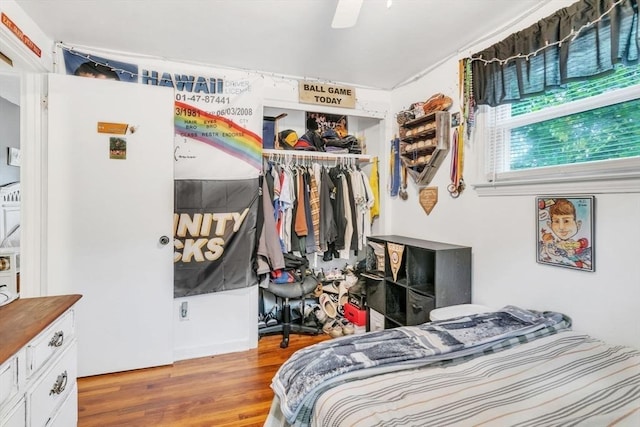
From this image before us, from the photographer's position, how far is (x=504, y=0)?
5.99 feet

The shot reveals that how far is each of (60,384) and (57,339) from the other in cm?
19

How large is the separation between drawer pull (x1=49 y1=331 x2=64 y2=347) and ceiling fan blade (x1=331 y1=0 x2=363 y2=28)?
1.79m

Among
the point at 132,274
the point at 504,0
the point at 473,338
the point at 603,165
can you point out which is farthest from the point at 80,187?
the point at 603,165

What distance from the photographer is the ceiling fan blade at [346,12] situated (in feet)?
4.57

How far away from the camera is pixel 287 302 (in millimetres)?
2916

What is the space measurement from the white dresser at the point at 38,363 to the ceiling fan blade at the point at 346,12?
5.60 feet

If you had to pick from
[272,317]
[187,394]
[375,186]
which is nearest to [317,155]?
[375,186]

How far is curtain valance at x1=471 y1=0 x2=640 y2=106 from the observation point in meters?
1.42

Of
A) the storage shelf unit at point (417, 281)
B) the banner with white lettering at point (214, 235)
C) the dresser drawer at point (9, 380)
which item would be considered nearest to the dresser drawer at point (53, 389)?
the dresser drawer at point (9, 380)

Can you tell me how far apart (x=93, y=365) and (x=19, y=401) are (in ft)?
4.88

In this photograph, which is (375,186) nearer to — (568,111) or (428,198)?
(428,198)

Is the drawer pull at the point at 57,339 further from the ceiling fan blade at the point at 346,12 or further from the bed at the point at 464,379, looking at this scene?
the ceiling fan blade at the point at 346,12

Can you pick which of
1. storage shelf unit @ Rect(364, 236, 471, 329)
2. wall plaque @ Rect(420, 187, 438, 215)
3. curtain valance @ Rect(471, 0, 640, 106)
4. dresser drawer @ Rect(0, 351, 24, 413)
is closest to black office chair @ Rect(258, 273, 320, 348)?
storage shelf unit @ Rect(364, 236, 471, 329)

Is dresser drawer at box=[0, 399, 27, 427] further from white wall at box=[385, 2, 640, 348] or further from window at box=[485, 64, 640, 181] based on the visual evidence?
window at box=[485, 64, 640, 181]
